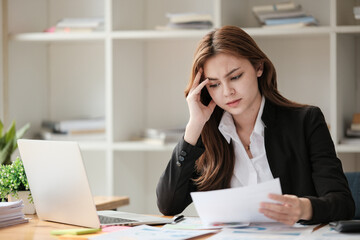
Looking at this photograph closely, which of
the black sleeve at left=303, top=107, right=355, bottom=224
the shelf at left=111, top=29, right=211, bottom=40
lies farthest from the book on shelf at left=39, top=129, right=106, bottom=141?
the black sleeve at left=303, top=107, right=355, bottom=224

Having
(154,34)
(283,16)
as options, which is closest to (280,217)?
(283,16)

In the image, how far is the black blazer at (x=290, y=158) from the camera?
212 cm

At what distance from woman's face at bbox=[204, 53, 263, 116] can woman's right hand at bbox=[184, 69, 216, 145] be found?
0.16 feet

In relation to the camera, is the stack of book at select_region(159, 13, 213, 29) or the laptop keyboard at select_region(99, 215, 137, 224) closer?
the laptop keyboard at select_region(99, 215, 137, 224)

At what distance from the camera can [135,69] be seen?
359cm

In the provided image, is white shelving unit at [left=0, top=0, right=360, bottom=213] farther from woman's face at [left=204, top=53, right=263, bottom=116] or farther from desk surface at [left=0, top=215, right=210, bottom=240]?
desk surface at [left=0, top=215, right=210, bottom=240]

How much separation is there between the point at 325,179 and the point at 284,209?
374mm

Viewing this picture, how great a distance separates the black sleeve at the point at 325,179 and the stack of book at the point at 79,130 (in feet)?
5.41

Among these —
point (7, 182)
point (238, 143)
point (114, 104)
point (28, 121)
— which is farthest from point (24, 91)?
point (238, 143)

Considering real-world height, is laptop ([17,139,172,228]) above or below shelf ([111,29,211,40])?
below

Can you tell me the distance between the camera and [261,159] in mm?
2213

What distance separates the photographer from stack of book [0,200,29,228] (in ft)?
6.64

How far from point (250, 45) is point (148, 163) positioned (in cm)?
166

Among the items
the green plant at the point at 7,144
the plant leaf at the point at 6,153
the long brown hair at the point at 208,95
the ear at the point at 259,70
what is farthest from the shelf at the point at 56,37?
the ear at the point at 259,70
